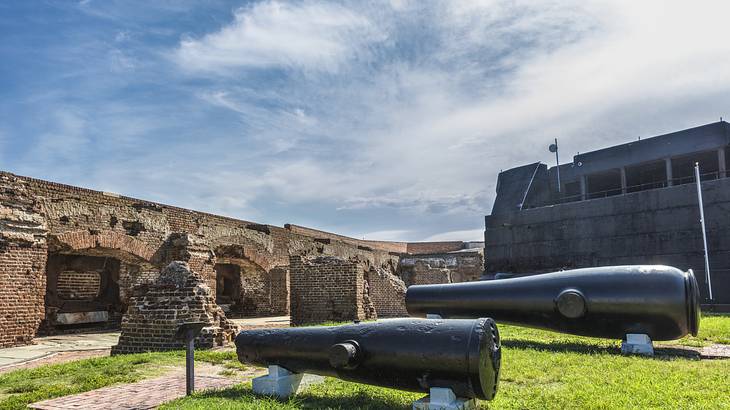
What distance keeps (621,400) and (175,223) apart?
13.6 meters

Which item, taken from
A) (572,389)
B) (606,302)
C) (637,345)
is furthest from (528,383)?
(637,345)

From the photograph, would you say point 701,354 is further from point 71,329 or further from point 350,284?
point 71,329

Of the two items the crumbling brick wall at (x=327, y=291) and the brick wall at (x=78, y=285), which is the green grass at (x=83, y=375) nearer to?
the crumbling brick wall at (x=327, y=291)

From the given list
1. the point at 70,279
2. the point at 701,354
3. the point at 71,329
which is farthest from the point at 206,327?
the point at 70,279

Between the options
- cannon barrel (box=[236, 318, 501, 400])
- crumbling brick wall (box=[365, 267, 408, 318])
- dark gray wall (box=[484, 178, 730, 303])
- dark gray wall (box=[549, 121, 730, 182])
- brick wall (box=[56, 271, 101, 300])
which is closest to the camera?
cannon barrel (box=[236, 318, 501, 400])

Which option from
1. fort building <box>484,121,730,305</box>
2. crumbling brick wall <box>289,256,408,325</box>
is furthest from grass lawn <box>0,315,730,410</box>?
fort building <box>484,121,730,305</box>

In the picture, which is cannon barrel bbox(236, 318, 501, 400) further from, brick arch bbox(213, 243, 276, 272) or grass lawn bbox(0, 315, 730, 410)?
brick arch bbox(213, 243, 276, 272)

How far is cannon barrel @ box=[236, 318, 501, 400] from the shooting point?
11.4 feet

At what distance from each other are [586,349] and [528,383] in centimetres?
272

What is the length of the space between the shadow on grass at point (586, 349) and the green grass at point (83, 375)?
4.04 metres

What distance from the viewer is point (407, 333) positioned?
148 inches

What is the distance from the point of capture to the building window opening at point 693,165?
24109 millimetres

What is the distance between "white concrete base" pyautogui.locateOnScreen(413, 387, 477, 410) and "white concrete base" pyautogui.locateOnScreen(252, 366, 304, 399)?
4.39 feet

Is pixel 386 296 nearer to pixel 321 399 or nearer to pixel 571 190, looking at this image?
pixel 571 190
